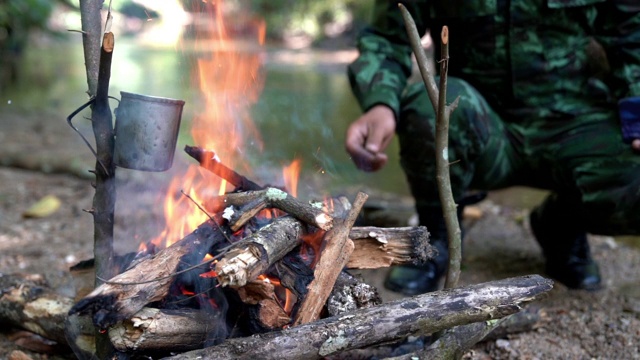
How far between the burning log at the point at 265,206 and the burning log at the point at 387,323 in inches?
11.2

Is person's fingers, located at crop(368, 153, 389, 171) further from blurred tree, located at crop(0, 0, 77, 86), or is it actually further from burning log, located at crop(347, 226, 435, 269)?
blurred tree, located at crop(0, 0, 77, 86)

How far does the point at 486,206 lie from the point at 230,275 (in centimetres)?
321

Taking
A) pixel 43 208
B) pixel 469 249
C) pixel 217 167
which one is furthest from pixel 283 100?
pixel 217 167

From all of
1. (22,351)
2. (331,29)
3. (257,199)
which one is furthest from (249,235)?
(331,29)

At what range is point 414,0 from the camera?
2893mm

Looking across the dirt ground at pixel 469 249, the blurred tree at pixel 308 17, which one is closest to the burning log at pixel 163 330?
the dirt ground at pixel 469 249

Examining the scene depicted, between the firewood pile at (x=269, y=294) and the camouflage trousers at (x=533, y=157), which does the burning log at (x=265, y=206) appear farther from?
the camouflage trousers at (x=533, y=157)

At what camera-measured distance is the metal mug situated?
1.66 meters

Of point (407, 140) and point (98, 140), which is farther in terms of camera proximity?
point (407, 140)

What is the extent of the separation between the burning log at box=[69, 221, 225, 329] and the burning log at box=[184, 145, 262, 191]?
0.72 ft

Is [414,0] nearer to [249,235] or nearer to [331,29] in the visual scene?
[249,235]

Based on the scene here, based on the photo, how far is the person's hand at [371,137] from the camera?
2410 mm

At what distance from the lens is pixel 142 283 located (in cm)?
156

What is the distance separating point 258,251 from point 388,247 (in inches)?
19.1
